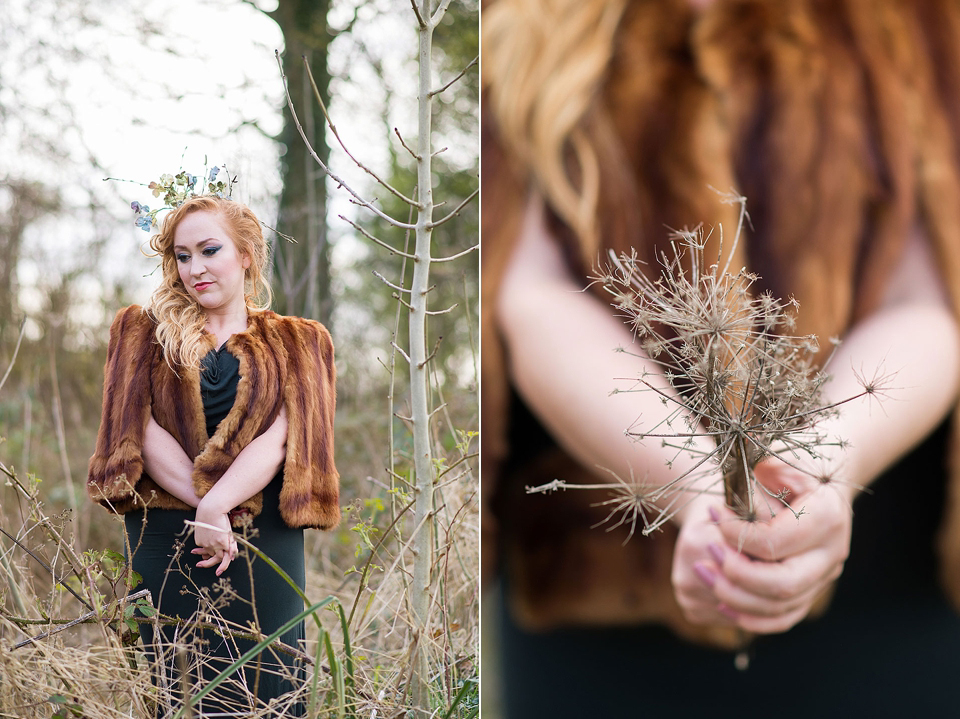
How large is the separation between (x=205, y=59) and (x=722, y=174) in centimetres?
143

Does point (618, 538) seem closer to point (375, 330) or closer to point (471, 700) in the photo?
point (471, 700)

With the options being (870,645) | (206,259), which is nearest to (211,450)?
(206,259)

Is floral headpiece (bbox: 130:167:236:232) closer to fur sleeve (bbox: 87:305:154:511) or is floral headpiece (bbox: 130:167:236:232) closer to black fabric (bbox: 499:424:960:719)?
fur sleeve (bbox: 87:305:154:511)

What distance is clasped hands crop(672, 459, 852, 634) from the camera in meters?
2.00

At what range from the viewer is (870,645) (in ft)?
7.00

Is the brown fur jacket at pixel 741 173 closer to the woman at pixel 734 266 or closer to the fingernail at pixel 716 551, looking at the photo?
the woman at pixel 734 266

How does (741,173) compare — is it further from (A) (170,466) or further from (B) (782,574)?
(A) (170,466)

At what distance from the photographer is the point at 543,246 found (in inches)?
87.6

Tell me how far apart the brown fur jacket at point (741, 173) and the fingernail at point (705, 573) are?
90 mm

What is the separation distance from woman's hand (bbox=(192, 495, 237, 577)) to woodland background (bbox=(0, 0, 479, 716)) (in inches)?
11.8

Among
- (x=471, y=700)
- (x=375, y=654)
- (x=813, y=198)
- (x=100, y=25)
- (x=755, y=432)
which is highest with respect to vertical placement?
(x=100, y=25)

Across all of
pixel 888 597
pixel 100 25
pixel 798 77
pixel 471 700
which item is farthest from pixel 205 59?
pixel 888 597

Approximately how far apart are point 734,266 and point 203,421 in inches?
54.5

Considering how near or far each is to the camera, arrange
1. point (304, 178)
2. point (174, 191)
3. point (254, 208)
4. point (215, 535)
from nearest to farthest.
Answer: point (215, 535) → point (174, 191) → point (254, 208) → point (304, 178)
